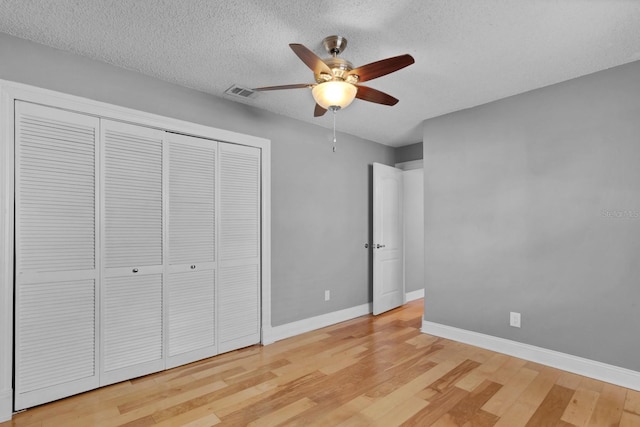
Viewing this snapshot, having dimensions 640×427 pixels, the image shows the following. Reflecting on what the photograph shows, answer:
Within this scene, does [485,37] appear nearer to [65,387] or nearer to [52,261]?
[52,261]

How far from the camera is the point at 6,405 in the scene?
2039 millimetres

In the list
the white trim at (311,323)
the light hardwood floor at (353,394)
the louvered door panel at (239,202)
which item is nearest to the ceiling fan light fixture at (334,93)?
the louvered door panel at (239,202)

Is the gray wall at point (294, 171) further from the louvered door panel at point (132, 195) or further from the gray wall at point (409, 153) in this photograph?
the louvered door panel at point (132, 195)

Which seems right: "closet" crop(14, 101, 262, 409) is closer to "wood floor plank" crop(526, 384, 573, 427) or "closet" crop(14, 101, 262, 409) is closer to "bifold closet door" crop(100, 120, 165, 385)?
"bifold closet door" crop(100, 120, 165, 385)

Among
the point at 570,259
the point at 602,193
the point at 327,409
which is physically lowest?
the point at 327,409

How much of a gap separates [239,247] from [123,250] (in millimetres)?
1025

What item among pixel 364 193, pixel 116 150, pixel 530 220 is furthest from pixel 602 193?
pixel 116 150

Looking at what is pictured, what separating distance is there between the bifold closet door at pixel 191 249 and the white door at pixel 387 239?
2.28 m

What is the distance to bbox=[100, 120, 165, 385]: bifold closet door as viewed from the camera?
2.48m

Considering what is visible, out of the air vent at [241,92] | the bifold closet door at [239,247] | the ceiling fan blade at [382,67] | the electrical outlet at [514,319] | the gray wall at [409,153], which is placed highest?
the air vent at [241,92]

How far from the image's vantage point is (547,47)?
2.26 m

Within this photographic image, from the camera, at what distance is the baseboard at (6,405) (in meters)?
2.03

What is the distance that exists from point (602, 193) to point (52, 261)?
13.9 feet

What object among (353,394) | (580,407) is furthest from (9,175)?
(580,407)
